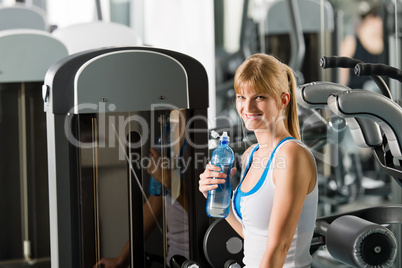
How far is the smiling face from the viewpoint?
4.82 ft

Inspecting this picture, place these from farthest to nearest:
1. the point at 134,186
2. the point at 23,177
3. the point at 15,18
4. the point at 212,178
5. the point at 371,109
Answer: the point at 15,18 < the point at 23,177 < the point at 134,186 < the point at 212,178 < the point at 371,109

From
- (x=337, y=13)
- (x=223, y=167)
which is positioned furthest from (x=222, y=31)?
(x=223, y=167)

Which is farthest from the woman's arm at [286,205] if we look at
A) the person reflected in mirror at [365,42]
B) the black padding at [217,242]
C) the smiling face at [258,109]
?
the person reflected in mirror at [365,42]

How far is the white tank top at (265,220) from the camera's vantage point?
1.46 metres

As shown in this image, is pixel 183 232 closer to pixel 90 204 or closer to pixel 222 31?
pixel 90 204

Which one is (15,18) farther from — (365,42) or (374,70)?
(374,70)

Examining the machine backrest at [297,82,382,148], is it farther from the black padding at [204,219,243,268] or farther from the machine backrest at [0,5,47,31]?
the machine backrest at [0,5,47,31]

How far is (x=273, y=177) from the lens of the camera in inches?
57.1

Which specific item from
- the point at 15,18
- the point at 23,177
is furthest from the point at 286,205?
the point at 15,18

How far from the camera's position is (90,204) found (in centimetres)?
184

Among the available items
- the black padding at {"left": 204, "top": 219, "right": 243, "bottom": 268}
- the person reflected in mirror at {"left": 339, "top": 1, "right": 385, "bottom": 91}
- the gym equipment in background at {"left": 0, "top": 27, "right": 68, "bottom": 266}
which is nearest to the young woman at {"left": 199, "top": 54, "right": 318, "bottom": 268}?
the black padding at {"left": 204, "top": 219, "right": 243, "bottom": 268}

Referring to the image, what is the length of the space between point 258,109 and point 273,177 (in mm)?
177

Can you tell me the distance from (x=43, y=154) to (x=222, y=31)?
90.8 inches

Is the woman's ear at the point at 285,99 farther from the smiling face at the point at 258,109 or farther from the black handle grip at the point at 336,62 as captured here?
the black handle grip at the point at 336,62
